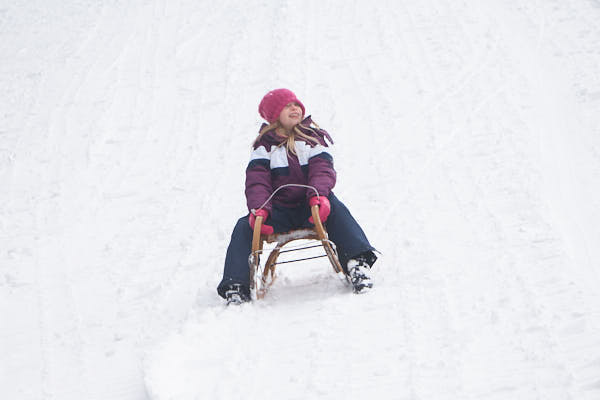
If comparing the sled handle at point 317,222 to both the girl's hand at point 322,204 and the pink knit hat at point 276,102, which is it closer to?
the girl's hand at point 322,204

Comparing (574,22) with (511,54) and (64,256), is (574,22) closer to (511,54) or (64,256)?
(511,54)

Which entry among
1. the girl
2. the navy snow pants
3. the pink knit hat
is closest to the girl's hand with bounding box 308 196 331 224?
the girl

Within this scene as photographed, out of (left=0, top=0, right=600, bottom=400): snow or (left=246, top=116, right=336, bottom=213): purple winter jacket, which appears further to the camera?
(left=246, top=116, right=336, bottom=213): purple winter jacket

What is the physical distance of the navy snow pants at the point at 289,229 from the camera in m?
3.30

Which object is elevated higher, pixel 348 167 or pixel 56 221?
pixel 56 221

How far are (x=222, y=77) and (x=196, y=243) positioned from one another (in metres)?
3.65

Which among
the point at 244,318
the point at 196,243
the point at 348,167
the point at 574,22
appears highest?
the point at 244,318

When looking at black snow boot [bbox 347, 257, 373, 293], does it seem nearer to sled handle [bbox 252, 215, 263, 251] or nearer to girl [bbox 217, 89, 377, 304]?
girl [bbox 217, 89, 377, 304]

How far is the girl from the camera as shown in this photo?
3273 millimetres

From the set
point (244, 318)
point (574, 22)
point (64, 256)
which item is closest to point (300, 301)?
point (244, 318)

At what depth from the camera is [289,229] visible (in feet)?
11.2

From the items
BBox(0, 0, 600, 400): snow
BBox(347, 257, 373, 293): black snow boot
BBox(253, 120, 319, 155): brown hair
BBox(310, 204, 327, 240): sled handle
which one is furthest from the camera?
BBox(253, 120, 319, 155): brown hair

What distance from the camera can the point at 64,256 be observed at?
14.5 feet

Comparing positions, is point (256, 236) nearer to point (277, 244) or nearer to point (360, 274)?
point (277, 244)
